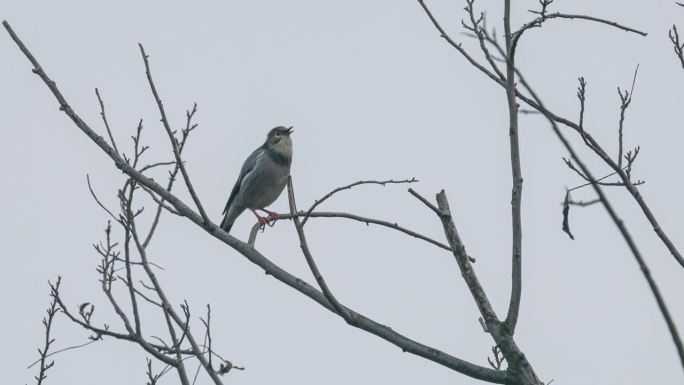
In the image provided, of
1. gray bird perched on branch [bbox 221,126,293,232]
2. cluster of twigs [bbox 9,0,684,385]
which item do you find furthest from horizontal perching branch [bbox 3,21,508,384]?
gray bird perched on branch [bbox 221,126,293,232]

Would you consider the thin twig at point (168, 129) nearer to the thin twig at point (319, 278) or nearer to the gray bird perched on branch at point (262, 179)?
the thin twig at point (319, 278)

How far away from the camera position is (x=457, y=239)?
16.6 feet

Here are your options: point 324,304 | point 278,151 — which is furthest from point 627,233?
point 278,151

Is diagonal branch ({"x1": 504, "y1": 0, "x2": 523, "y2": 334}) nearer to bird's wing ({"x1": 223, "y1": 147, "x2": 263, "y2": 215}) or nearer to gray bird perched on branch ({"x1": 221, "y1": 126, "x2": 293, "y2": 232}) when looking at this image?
gray bird perched on branch ({"x1": 221, "y1": 126, "x2": 293, "y2": 232})

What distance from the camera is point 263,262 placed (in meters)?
5.63

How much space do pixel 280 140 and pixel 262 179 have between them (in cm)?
91

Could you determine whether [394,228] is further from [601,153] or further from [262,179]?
[262,179]

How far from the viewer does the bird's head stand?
1246cm

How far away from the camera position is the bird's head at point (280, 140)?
12.5 metres

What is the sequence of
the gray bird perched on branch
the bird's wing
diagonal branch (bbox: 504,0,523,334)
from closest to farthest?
diagonal branch (bbox: 504,0,523,334) → the gray bird perched on branch → the bird's wing

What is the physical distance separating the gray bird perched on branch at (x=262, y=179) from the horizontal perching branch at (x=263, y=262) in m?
5.82

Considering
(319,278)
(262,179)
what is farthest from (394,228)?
(262,179)

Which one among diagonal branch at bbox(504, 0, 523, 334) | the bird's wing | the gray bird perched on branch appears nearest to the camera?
diagonal branch at bbox(504, 0, 523, 334)

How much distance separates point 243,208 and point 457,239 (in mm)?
7563
